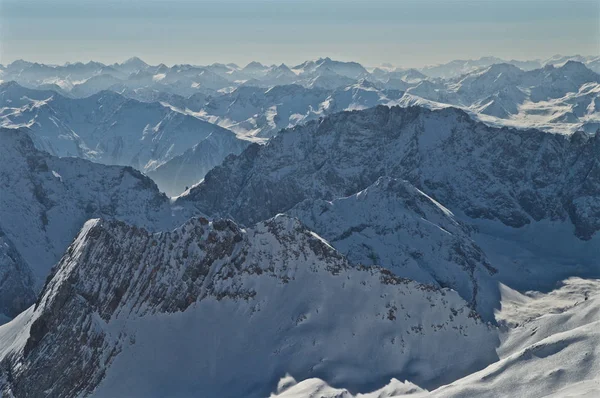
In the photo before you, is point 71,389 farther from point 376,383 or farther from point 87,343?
point 376,383

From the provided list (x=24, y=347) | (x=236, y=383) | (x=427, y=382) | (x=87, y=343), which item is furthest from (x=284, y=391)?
(x=24, y=347)

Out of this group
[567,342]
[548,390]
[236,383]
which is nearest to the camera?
[548,390]

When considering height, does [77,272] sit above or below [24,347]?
above

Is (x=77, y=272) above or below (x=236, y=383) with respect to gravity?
above

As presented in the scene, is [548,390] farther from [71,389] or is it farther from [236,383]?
[71,389]

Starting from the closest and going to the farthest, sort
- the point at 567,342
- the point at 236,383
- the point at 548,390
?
1. the point at 548,390
2. the point at 567,342
3. the point at 236,383

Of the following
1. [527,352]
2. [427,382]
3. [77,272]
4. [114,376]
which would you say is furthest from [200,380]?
[527,352]

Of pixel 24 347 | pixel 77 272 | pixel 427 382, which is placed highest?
pixel 77 272

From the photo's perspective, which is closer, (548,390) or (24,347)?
(548,390)

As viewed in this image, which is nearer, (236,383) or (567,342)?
(567,342)
